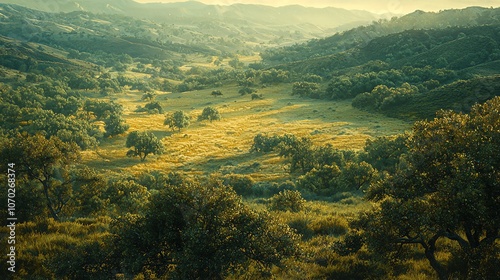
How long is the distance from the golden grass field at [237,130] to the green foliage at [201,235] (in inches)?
1768

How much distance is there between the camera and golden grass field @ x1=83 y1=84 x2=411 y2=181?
69688 mm

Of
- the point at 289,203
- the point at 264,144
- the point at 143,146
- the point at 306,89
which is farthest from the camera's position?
the point at 306,89

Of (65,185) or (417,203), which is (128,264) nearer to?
(417,203)

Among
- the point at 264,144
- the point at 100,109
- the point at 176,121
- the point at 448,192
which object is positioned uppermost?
the point at 448,192

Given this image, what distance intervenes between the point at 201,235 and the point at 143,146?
6418cm

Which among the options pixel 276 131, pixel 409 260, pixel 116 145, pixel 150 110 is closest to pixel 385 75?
pixel 276 131

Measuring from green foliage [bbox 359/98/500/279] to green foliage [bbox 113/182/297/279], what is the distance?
4.46 m

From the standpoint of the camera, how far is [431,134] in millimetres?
14211

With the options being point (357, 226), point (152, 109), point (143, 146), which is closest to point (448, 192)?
point (357, 226)

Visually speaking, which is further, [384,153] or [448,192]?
[384,153]

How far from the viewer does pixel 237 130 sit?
9825 cm

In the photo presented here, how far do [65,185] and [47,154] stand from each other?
4617 millimetres

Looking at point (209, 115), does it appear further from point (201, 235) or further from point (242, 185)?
point (201, 235)

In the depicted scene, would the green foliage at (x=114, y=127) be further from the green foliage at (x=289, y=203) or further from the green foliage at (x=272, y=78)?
the green foliage at (x=272, y=78)
